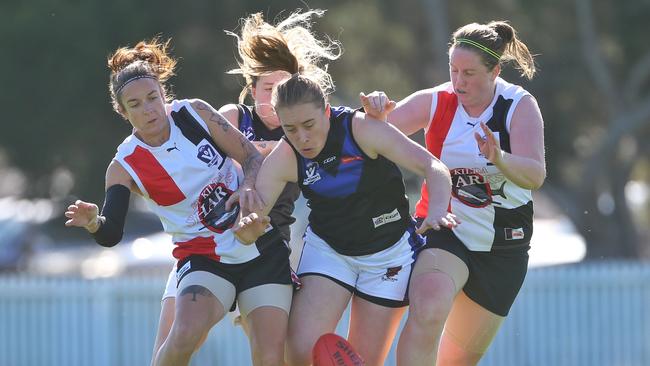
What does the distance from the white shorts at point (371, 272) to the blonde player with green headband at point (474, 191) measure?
79 millimetres

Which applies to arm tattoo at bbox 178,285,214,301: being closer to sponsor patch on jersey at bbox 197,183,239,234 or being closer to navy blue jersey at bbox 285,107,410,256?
sponsor patch on jersey at bbox 197,183,239,234

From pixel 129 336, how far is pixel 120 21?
919 cm

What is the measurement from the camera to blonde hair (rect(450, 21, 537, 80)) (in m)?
5.00

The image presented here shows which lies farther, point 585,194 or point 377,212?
point 585,194

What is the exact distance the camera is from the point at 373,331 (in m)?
4.95

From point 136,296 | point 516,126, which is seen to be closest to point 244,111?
point 516,126

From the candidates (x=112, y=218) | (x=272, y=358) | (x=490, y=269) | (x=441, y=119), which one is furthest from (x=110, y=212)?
(x=490, y=269)

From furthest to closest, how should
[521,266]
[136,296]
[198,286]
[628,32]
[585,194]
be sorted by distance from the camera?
[628,32] < [585,194] < [136,296] < [521,266] < [198,286]

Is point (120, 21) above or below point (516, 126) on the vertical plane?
below

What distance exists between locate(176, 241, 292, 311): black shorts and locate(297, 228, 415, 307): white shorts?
0.13m

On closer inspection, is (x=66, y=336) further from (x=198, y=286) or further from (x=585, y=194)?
(x=585, y=194)

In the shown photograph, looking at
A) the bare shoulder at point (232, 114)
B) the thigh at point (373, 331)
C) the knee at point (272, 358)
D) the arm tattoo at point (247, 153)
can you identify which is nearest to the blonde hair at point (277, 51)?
the bare shoulder at point (232, 114)

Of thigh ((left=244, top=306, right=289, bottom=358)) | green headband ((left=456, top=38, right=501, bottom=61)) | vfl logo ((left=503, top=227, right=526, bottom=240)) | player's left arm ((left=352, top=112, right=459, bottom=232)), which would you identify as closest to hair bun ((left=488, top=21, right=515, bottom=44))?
green headband ((left=456, top=38, right=501, bottom=61))

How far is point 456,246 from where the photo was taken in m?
5.12
